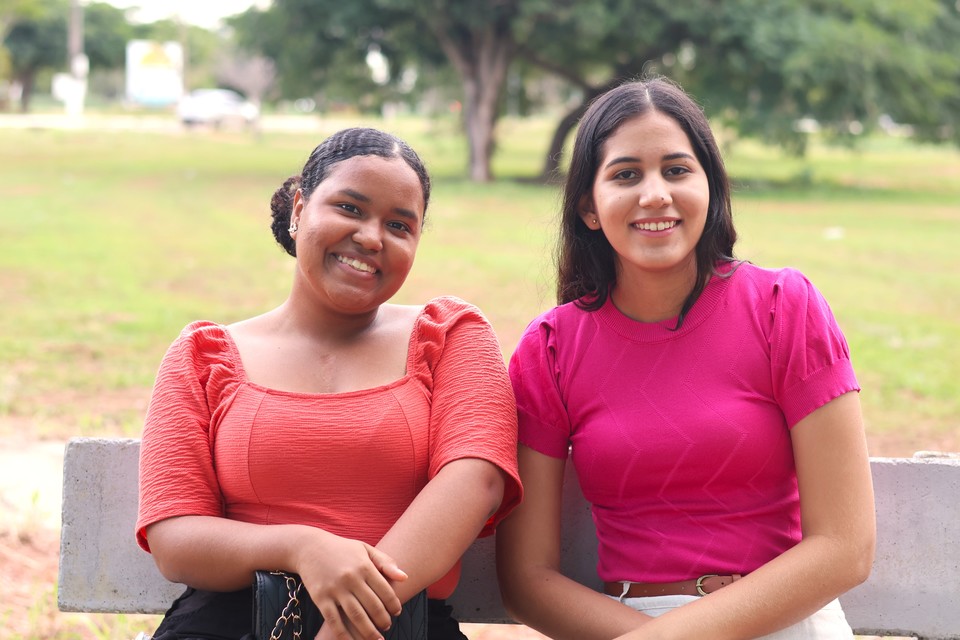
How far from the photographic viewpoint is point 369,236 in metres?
2.46

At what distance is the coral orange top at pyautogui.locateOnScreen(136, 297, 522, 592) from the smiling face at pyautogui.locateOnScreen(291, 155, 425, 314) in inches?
8.5

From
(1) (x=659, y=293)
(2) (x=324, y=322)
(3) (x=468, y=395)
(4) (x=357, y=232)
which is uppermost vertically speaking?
(4) (x=357, y=232)

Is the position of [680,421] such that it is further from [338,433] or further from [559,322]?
[338,433]

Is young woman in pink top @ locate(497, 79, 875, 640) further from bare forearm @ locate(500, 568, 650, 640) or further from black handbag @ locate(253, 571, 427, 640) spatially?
black handbag @ locate(253, 571, 427, 640)

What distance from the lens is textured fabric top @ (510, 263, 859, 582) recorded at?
237 centimetres

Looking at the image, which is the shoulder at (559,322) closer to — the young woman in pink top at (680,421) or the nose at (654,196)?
the young woman in pink top at (680,421)

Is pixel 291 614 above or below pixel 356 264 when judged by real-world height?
below

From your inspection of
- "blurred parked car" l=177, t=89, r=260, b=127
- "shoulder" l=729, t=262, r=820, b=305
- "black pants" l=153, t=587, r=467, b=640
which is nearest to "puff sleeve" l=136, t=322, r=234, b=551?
"black pants" l=153, t=587, r=467, b=640

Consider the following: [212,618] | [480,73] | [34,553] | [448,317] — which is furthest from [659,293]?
[480,73]

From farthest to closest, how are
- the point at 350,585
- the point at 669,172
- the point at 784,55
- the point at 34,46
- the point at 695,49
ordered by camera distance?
the point at 34,46, the point at 695,49, the point at 784,55, the point at 669,172, the point at 350,585

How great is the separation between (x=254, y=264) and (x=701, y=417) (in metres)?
9.87

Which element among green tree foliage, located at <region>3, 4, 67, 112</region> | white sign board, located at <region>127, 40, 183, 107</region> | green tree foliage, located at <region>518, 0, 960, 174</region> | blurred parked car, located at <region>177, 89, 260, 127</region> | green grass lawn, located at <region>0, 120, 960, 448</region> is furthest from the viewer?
white sign board, located at <region>127, 40, 183, 107</region>

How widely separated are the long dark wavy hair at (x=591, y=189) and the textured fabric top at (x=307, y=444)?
13.2 inches

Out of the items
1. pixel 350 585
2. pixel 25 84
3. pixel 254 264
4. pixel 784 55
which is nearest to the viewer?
pixel 350 585
